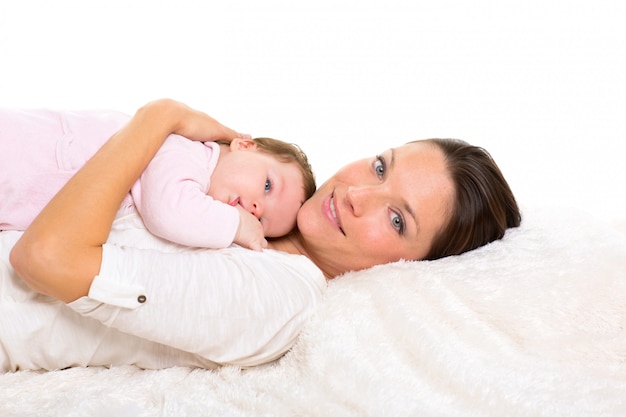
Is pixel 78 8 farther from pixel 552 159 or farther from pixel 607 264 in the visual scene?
pixel 607 264

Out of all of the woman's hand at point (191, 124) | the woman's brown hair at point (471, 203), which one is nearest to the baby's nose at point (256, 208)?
the woman's hand at point (191, 124)

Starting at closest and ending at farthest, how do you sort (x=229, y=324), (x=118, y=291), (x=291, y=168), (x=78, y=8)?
1. (x=118, y=291)
2. (x=229, y=324)
3. (x=291, y=168)
4. (x=78, y=8)

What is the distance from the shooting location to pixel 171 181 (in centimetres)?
179

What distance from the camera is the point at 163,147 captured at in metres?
1.90

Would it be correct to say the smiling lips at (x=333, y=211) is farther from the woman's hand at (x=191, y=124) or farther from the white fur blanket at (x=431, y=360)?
the woman's hand at (x=191, y=124)

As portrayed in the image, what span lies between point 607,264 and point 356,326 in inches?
32.1

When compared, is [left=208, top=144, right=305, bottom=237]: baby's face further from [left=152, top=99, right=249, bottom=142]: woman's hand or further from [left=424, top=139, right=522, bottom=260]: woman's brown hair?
[left=424, top=139, right=522, bottom=260]: woman's brown hair

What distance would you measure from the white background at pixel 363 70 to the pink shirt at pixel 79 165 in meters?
1.98

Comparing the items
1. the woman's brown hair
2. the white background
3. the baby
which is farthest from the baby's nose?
the white background

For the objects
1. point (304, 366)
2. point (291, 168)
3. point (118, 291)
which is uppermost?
point (291, 168)

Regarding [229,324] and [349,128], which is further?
[349,128]

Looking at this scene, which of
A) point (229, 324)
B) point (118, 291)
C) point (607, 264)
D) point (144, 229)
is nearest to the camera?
point (118, 291)

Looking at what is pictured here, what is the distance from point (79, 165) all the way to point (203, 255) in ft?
1.64

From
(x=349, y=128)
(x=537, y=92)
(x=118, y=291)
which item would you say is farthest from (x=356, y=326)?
(x=537, y=92)
